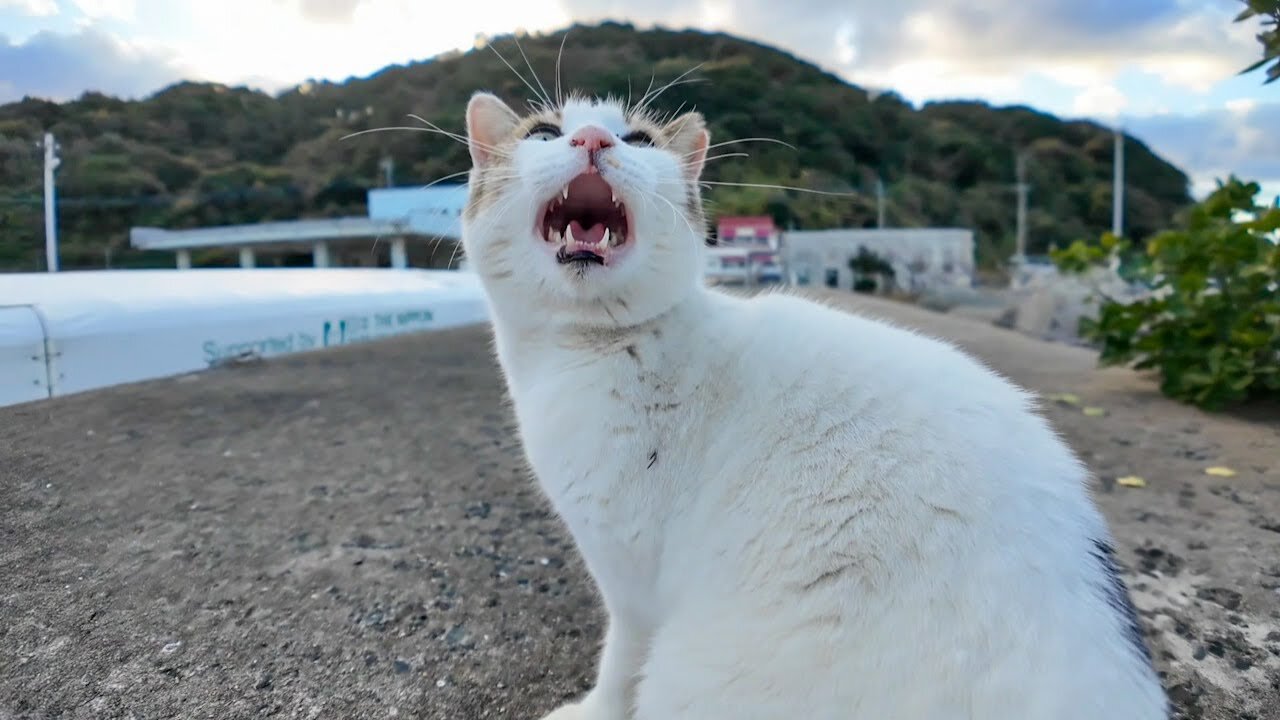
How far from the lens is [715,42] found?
1227cm

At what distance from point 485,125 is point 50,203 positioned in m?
1.82

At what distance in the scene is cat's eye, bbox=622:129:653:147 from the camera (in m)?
1.69

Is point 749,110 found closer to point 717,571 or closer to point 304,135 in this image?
point 304,135

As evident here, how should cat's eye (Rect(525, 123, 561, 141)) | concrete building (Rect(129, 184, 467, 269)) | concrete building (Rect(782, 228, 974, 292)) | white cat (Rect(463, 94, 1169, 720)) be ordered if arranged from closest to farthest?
1. white cat (Rect(463, 94, 1169, 720))
2. cat's eye (Rect(525, 123, 561, 141))
3. concrete building (Rect(129, 184, 467, 269))
4. concrete building (Rect(782, 228, 974, 292))

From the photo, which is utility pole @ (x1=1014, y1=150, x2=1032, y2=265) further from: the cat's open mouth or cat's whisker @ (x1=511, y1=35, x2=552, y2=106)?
the cat's open mouth

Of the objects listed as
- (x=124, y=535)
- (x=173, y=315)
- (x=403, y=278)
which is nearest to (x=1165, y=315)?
(x=124, y=535)

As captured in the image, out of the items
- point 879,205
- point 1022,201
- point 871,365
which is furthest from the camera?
point 1022,201

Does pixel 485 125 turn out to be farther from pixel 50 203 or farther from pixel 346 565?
pixel 50 203

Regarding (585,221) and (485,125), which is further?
(485,125)

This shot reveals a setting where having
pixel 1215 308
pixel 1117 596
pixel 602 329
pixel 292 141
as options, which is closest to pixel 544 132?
pixel 602 329

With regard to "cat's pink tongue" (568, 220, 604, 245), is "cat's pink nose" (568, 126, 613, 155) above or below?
above

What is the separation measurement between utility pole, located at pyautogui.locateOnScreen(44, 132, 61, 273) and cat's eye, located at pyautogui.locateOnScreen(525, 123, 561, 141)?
1.82 m

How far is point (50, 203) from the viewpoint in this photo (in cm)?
248

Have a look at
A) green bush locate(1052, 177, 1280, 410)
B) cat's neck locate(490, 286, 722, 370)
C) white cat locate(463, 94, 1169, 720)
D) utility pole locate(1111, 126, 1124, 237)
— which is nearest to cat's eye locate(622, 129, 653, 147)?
white cat locate(463, 94, 1169, 720)
